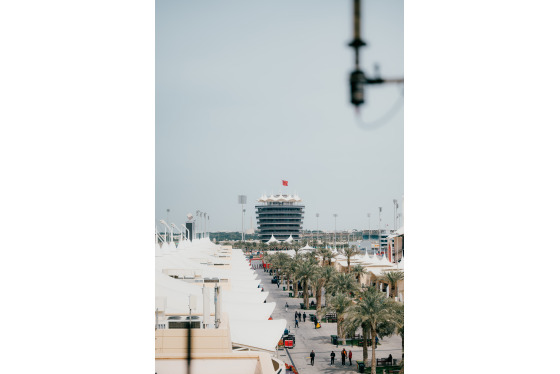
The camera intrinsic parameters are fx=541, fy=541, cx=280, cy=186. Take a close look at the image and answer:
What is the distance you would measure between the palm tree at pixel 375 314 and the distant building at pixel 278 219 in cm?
6804

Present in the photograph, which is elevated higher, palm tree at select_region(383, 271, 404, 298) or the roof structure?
the roof structure

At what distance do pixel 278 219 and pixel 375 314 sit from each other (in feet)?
227

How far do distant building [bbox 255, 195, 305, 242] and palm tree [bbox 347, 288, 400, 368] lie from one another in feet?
223

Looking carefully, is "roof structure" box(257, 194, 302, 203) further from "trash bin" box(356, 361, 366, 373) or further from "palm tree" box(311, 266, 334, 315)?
"trash bin" box(356, 361, 366, 373)

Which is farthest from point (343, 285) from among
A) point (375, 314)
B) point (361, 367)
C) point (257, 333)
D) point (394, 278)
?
point (257, 333)

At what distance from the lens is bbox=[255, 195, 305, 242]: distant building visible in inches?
3206

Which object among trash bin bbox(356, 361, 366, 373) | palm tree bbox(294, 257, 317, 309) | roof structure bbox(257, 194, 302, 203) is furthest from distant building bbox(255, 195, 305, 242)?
trash bin bbox(356, 361, 366, 373)

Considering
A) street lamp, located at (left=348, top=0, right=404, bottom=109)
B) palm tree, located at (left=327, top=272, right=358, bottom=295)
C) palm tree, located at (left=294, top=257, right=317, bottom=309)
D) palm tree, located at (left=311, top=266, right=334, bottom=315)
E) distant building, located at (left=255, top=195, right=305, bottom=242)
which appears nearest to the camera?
street lamp, located at (left=348, top=0, right=404, bottom=109)

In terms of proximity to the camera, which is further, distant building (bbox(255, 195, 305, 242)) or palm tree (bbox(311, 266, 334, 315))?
distant building (bbox(255, 195, 305, 242))

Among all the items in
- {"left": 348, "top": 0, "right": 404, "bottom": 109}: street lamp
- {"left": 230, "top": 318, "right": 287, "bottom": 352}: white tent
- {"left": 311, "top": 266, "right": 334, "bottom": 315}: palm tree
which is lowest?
{"left": 311, "top": 266, "right": 334, "bottom": 315}: palm tree

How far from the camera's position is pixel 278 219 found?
81812mm

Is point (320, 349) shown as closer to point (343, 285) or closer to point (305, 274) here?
point (343, 285)

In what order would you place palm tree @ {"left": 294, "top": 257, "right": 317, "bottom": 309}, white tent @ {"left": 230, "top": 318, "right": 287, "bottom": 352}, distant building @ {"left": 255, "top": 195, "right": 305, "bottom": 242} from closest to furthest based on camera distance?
white tent @ {"left": 230, "top": 318, "right": 287, "bottom": 352} → palm tree @ {"left": 294, "top": 257, "right": 317, "bottom": 309} → distant building @ {"left": 255, "top": 195, "right": 305, "bottom": 242}
